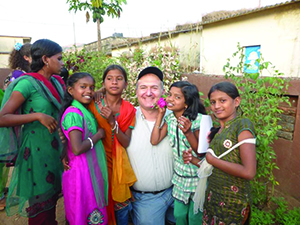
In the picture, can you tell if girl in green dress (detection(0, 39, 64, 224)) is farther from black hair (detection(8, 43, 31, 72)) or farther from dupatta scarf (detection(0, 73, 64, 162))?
black hair (detection(8, 43, 31, 72))

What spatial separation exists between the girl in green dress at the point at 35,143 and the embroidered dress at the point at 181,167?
3.73 feet

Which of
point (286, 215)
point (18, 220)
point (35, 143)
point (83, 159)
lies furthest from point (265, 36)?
point (18, 220)

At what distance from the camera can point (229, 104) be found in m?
1.60

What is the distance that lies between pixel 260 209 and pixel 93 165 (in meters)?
1.94

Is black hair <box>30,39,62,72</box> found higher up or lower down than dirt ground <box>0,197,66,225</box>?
higher up

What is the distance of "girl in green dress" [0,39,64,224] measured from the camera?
1.89 m

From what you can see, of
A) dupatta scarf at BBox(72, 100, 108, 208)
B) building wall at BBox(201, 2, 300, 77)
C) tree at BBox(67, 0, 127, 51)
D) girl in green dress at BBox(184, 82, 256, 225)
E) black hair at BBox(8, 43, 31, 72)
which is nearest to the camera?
girl in green dress at BBox(184, 82, 256, 225)

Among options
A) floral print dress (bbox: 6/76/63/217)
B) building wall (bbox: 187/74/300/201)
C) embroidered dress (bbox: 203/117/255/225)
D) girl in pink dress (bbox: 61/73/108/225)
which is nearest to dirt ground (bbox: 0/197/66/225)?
floral print dress (bbox: 6/76/63/217)

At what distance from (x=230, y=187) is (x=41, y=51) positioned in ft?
6.67

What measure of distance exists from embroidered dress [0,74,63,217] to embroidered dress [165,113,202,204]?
1174mm

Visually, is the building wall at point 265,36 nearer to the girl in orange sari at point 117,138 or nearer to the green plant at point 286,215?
the green plant at point 286,215

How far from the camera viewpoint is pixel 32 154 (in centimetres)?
193

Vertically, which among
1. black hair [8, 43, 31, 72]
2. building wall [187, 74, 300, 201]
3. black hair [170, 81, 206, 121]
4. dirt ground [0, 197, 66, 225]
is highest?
black hair [8, 43, 31, 72]

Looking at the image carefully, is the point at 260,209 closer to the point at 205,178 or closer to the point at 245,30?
the point at 205,178
